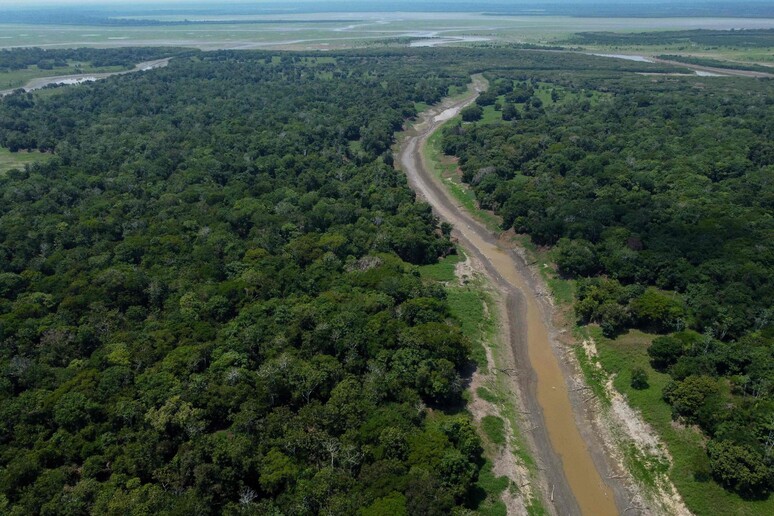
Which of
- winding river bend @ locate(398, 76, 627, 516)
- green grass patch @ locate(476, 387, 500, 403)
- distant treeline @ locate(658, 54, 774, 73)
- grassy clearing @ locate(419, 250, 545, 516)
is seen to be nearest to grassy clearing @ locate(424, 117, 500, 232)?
winding river bend @ locate(398, 76, 627, 516)

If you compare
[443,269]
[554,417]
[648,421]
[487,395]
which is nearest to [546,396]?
[554,417]

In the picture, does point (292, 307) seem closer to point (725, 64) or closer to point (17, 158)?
point (17, 158)

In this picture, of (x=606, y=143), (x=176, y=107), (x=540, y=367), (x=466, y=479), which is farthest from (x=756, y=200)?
(x=176, y=107)

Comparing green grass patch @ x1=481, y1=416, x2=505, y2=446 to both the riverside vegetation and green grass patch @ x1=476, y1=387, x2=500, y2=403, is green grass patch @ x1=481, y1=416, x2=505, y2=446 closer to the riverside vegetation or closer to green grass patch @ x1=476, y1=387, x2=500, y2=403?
green grass patch @ x1=476, y1=387, x2=500, y2=403

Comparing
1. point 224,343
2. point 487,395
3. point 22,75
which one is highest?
point 22,75

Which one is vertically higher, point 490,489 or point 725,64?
point 725,64

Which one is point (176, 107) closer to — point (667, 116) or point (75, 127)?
point (75, 127)
